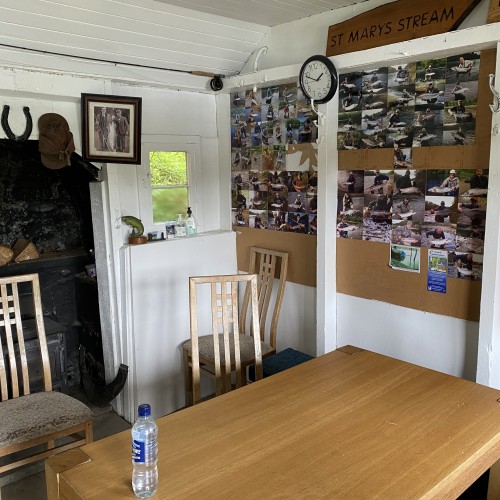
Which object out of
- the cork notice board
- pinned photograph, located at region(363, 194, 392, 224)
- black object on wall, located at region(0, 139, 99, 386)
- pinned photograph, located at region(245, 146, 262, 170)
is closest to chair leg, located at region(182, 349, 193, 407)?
black object on wall, located at region(0, 139, 99, 386)

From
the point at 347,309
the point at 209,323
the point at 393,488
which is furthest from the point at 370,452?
the point at 209,323

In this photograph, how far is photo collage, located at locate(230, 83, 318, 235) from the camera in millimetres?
3023

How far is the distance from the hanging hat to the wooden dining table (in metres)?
1.75

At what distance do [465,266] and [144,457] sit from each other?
1764 mm

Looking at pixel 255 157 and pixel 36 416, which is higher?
pixel 255 157

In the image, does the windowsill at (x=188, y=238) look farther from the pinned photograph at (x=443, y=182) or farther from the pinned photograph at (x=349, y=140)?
the pinned photograph at (x=443, y=182)

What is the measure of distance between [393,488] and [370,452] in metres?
0.16

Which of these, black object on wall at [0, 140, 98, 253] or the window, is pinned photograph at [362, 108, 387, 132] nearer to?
the window

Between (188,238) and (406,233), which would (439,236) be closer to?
(406,233)

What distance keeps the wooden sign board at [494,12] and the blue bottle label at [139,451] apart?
6.92 ft

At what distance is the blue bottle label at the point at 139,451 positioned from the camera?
1238 millimetres

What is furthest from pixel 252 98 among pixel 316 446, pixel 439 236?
pixel 316 446

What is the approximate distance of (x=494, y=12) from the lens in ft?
6.82

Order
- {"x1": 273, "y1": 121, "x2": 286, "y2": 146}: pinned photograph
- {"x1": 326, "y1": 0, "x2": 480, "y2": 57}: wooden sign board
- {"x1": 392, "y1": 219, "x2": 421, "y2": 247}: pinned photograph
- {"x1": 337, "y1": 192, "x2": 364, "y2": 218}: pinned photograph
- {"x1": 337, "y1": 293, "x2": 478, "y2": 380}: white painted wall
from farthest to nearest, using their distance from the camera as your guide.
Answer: {"x1": 273, "y1": 121, "x2": 286, "y2": 146}: pinned photograph → {"x1": 337, "y1": 192, "x2": 364, "y2": 218}: pinned photograph → {"x1": 392, "y1": 219, "x2": 421, "y2": 247}: pinned photograph → {"x1": 337, "y1": 293, "x2": 478, "y2": 380}: white painted wall → {"x1": 326, "y1": 0, "x2": 480, "y2": 57}: wooden sign board
